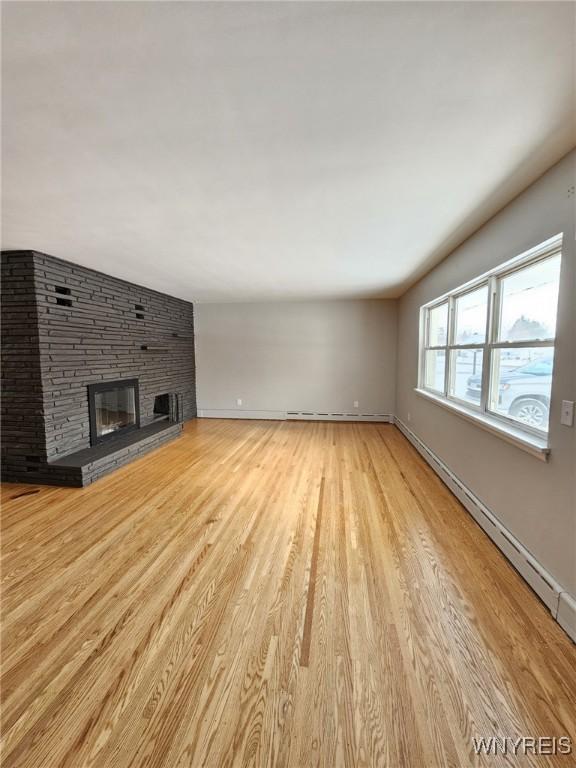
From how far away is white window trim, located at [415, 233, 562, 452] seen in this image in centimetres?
174

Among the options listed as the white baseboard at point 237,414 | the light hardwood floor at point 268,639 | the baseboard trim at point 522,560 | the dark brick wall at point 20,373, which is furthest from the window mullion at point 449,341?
the dark brick wall at point 20,373

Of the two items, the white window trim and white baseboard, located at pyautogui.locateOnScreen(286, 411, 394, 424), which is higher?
the white window trim

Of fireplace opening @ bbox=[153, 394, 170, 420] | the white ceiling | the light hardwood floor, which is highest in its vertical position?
the white ceiling

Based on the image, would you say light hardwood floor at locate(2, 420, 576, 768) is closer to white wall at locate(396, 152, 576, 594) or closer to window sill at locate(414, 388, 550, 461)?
white wall at locate(396, 152, 576, 594)

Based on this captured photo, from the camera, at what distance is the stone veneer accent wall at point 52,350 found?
296cm

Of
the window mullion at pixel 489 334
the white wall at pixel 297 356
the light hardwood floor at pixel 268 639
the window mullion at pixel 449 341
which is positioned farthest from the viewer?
the white wall at pixel 297 356

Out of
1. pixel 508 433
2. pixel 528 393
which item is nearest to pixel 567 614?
pixel 508 433

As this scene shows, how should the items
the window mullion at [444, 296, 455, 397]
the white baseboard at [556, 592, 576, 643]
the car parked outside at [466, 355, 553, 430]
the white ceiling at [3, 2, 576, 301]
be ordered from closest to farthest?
the white ceiling at [3, 2, 576, 301] < the white baseboard at [556, 592, 576, 643] < the car parked outside at [466, 355, 553, 430] < the window mullion at [444, 296, 455, 397]

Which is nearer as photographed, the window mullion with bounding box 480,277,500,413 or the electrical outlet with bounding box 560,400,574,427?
the electrical outlet with bounding box 560,400,574,427

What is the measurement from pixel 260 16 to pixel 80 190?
149cm

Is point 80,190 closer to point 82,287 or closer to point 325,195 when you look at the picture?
point 325,195

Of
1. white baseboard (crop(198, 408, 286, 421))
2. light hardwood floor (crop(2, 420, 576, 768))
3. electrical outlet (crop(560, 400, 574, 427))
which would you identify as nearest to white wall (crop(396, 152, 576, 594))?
electrical outlet (crop(560, 400, 574, 427))

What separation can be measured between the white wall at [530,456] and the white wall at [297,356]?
2.87 m

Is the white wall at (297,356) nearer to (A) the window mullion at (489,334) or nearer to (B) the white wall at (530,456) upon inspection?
(B) the white wall at (530,456)
